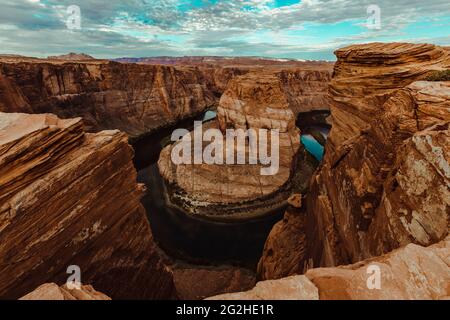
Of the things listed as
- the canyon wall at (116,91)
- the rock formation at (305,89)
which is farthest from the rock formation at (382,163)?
the rock formation at (305,89)

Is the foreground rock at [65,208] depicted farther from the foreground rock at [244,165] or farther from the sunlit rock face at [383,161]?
the foreground rock at [244,165]

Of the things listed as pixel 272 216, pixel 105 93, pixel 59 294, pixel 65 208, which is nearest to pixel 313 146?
pixel 272 216

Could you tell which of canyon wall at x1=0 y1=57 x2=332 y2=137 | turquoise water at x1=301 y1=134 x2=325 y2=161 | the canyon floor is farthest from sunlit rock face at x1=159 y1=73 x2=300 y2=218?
canyon wall at x1=0 y1=57 x2=332 y2=137

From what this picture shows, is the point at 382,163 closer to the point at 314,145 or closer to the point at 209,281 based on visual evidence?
the point at 209,281

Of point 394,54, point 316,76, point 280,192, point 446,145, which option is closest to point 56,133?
point 446,145

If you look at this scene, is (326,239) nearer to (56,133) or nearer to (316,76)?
(56,133)

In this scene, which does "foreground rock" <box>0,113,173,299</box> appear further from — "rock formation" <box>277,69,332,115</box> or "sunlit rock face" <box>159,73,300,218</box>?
"rock formation" <box>277,69,332,115</box>
